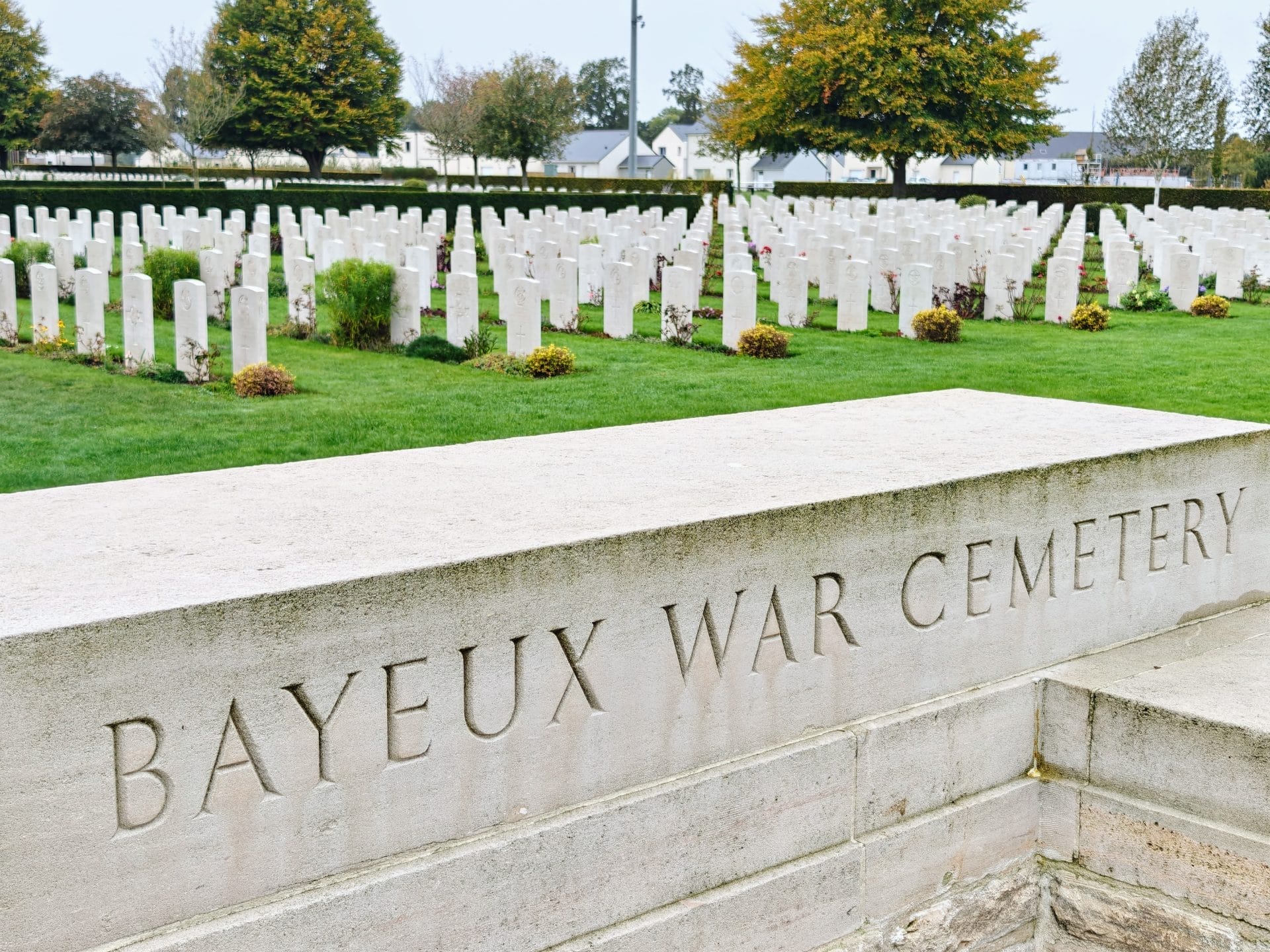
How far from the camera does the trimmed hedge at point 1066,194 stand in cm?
3500

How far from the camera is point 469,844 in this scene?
8.48 feet

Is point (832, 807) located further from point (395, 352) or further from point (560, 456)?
point (395, 352)

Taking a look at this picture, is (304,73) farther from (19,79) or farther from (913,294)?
(913,294)

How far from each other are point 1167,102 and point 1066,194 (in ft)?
10.8

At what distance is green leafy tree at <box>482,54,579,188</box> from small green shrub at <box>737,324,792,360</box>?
29713 mm

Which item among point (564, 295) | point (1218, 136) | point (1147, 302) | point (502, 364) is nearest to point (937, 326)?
point (564, 295)

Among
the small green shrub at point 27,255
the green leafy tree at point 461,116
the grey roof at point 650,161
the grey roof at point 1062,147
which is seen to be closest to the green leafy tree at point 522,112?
the green leafy tree at point 461,116

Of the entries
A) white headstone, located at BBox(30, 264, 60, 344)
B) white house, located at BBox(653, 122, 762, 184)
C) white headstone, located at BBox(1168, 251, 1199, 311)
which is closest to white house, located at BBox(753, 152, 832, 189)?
white house, located at BBox(653, 122, 762, 184)

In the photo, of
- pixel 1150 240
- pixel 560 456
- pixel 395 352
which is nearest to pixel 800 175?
pixel 1150 240

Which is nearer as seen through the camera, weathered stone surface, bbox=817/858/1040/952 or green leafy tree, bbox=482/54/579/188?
weathered stone surface, bbox=817/858/1040/952

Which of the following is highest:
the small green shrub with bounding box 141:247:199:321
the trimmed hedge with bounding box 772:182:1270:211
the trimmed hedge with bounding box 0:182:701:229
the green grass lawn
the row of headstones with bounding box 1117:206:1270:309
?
the trimmed hedge with bounding box 772:182:1270:211

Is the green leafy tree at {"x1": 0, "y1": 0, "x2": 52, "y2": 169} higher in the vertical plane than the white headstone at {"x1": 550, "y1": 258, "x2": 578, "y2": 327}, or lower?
higher

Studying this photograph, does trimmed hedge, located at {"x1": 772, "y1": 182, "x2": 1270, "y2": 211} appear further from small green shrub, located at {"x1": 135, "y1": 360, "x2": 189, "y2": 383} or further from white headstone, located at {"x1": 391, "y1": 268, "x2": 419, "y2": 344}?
small green shrub, located at {"x1": 135, "y1": 360, "x2": 189, "y2": 383}

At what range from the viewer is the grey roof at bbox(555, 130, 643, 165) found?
80.1m
